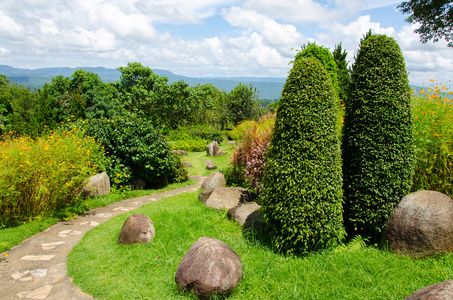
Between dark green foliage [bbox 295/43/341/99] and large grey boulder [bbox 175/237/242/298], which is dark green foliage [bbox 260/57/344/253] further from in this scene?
dark green foliage [bbox 295/43/341/99]

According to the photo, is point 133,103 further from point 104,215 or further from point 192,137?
point 104,215

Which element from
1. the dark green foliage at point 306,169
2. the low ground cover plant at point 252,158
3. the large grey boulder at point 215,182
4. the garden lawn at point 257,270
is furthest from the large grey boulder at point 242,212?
the large grey boulder at point 215,182

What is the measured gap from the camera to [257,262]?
4199 mm

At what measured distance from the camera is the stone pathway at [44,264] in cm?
403

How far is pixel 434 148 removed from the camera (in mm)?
5023

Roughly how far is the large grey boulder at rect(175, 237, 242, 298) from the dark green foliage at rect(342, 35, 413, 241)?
2330 mm

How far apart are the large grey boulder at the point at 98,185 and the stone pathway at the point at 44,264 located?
3.86ft

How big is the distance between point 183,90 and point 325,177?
19.3m

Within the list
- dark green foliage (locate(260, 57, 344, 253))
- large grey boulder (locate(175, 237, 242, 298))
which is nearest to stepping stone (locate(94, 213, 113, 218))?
large grey boulder (locate(175, 237, 242, 298))

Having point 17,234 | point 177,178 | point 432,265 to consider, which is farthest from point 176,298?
point 177,178

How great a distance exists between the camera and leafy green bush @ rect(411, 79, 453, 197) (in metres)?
4.87

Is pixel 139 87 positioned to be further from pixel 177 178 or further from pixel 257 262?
pixel 257 262

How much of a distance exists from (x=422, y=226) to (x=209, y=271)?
310 centimetres

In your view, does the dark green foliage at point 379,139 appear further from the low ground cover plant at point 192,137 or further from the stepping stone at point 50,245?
the low ground cover plant at point 192,137
